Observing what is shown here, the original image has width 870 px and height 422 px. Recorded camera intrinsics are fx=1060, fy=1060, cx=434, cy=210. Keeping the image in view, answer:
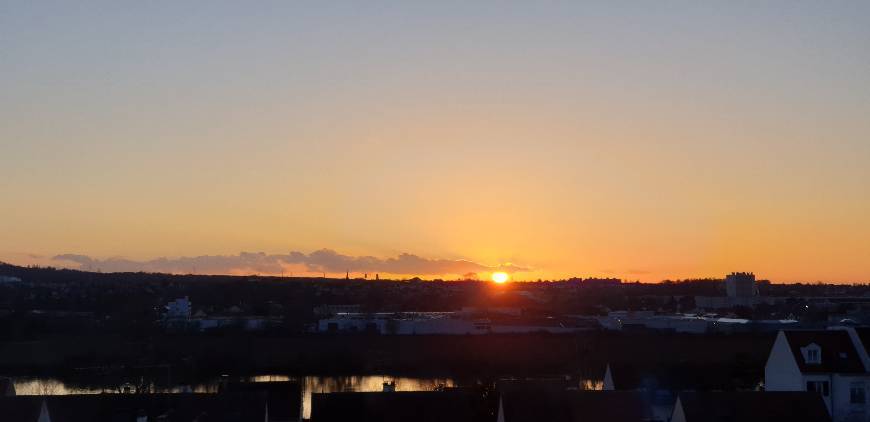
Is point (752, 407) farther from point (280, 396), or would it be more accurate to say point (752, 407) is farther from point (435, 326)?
point (435, 326)

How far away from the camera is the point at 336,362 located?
73500 millimetres

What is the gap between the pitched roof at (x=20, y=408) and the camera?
1136 inches

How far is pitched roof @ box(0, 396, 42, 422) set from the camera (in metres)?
28.9

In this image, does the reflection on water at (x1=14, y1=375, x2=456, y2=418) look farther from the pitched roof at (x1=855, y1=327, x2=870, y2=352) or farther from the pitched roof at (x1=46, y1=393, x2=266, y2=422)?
the pitched roof at (x1=855, y1=327, x2=870, y2=352)

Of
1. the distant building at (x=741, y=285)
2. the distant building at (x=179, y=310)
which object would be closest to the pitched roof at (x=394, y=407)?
the distant building at (x=179, y=310)

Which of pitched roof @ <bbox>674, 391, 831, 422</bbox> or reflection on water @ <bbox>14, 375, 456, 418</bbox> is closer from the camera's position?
pitched roof @ <bbox>674, 391, 831, 422</bbox>

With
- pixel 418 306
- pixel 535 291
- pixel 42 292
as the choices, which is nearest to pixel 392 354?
pixel 418 306

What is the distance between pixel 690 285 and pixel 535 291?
88.6 feet

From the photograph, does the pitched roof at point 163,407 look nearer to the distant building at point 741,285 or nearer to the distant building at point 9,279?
the distant building at point 741,285

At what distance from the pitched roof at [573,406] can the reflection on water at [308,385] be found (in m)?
21.8

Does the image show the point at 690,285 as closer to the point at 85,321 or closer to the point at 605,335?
the point at 605,335

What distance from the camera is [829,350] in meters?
34.2

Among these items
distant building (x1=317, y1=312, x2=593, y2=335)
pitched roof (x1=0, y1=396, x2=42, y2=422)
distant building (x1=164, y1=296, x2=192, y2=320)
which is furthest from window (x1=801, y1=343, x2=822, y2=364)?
distant building (x1=164, y1=296, x2=192, y2=320)

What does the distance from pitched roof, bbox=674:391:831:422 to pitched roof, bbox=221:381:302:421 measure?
1186cm
